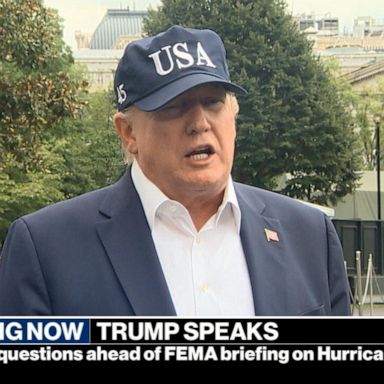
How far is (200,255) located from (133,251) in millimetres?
102

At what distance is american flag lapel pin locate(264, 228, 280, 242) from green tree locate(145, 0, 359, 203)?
8.95 metres

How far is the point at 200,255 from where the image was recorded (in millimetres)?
1260

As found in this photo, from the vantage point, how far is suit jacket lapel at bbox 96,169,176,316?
1206 millimetres

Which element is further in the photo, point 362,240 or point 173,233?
point 362,240

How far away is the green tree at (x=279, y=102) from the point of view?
11.2 m

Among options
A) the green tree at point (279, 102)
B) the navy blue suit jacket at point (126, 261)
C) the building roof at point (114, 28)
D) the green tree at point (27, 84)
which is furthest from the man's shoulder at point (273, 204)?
the green tree at point (279, 102)

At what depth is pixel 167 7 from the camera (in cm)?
1174

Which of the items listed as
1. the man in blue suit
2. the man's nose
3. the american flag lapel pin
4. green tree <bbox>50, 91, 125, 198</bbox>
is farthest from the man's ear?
green tree <bbox>50, 91, 125, 198</bbox>

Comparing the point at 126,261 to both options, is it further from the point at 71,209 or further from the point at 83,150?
the point at 83,150

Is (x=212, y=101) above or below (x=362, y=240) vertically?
above

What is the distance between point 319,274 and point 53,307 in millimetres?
406

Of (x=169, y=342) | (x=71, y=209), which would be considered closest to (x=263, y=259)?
(x=169, y=342)

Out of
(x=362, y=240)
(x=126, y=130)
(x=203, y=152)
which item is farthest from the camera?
(x=362, y=240)

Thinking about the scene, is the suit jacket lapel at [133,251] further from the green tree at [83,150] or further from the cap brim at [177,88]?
the green tree at [83,150]
